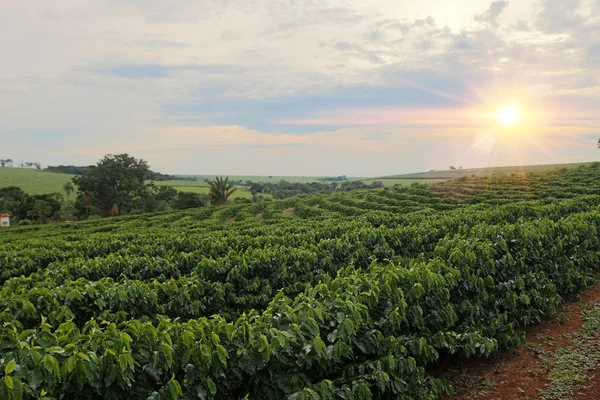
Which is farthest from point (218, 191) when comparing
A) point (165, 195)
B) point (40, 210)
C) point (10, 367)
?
point (10, 367)

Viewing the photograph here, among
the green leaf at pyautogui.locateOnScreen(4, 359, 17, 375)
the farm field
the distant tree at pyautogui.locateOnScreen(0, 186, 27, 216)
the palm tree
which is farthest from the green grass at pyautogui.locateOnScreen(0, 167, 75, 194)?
the green leaf at pyautogui.locateOnScreen(4, 359, 17, 375)

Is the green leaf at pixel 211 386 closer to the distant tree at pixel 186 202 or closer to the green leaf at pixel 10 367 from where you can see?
the green leaf at pixel 10 367

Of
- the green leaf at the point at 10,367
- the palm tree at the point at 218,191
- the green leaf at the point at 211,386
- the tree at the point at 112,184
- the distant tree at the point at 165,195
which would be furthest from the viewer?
the distant tree at the point at 165,195

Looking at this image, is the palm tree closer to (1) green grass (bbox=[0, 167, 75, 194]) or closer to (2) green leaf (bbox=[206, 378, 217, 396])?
(2) green leaf (bbox=[206, 378, 217, 396])

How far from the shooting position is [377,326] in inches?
222

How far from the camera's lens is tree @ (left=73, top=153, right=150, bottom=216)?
202 feet

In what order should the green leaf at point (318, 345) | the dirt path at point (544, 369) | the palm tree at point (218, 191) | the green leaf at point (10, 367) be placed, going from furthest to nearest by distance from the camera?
the palm tree at point (218, 191) → the dirt path at point (544, 369) → the green leaf at point (318, 345) → the green leaf at point (10, 367)

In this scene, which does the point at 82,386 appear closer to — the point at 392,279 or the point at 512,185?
the point at 392,279

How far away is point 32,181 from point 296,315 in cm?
13709

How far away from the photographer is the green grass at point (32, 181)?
10883 cm

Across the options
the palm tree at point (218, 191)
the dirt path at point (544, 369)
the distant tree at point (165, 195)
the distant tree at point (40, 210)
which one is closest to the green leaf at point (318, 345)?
the dirt path at point (544, 369)

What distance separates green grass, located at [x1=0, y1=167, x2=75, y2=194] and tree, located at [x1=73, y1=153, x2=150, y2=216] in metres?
54.3

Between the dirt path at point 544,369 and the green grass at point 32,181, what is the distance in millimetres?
120330

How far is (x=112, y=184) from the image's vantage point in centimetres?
6325
